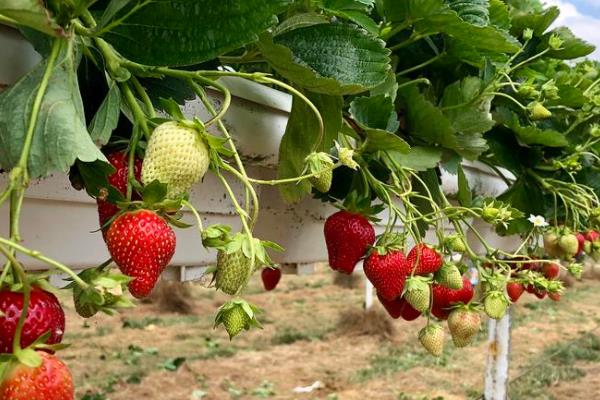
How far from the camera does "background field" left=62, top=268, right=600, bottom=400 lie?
5035mm

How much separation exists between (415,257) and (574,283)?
9.79 m

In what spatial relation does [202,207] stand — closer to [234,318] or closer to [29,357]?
[234,318]

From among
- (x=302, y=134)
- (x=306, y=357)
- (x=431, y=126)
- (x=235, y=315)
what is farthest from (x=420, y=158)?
(x=306, y=357)

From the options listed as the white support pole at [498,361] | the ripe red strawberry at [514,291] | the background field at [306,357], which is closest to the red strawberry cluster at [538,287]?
the ripe red strawberry at [514,291]

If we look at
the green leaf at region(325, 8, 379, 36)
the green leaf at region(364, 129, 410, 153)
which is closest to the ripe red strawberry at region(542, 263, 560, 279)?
the green leaf at region(364, 129, 410, 153)

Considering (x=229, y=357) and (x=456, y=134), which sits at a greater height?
(x=456, y=134)

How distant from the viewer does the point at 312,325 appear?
7.14 meters

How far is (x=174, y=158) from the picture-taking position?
413 mm

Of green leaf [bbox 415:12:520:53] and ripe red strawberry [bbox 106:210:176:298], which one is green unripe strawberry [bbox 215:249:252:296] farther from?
Result: green leaf [bbox 415:12:520:53]

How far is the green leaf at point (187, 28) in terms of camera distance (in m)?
0.45

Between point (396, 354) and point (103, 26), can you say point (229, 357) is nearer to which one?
point (396, 354)

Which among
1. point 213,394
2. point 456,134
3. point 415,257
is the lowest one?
point 213,394

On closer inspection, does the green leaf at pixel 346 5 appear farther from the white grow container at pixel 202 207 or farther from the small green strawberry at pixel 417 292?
the small green strawberry at pixel 417 292

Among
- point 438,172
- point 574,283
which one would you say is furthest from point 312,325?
point 438,172
